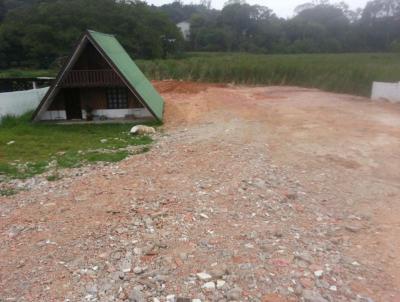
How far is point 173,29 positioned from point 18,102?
43024 millimetres

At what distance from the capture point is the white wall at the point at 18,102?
13109 mm

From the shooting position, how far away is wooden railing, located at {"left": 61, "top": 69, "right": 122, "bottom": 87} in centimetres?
1324

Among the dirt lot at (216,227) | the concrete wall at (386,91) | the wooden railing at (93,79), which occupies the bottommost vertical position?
the dirt lot at (216,227)

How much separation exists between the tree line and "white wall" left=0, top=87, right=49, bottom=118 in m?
25.7

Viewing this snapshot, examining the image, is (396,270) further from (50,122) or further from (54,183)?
(50,122)

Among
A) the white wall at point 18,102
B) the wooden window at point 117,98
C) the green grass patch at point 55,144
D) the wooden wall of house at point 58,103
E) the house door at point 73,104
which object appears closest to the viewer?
the green grass patch at point 55,144

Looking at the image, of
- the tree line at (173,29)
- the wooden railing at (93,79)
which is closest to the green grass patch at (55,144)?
the wooden railing at (93,79)

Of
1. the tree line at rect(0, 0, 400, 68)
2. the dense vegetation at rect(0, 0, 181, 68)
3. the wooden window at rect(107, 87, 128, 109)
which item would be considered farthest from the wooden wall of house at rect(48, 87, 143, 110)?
the dense vegetation at rect(0, 0, 181, 68)

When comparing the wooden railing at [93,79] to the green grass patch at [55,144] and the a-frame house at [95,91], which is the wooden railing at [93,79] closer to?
the a-frame house at [95,91]

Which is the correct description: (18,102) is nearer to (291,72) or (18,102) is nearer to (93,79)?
(93,79)

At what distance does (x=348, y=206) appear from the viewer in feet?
19.6

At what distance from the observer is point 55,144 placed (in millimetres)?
10469

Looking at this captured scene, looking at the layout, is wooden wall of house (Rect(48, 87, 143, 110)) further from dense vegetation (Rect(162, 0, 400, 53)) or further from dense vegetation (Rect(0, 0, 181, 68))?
dense vegetation (Rect(162, 0, 400, 53))

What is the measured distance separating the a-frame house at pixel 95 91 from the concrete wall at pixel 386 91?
37.7 feet
